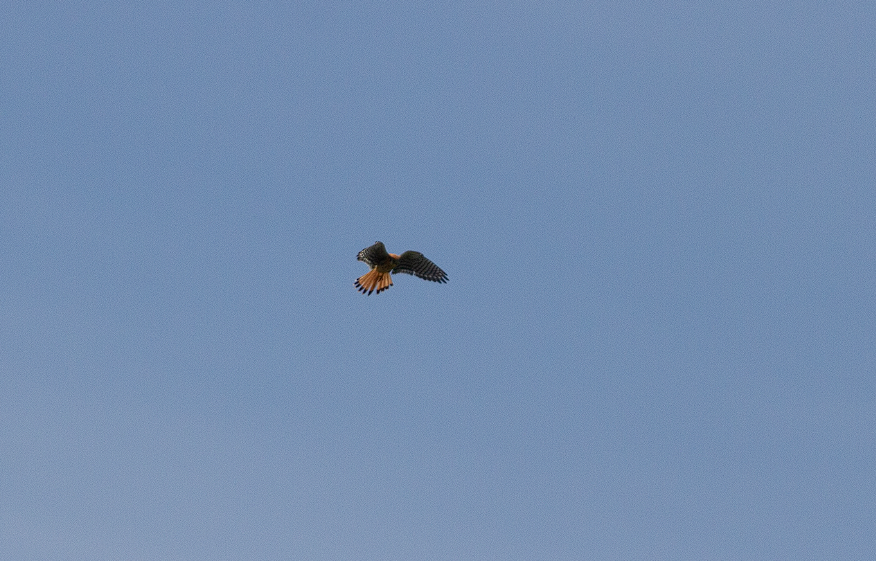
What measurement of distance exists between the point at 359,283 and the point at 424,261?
230 cm

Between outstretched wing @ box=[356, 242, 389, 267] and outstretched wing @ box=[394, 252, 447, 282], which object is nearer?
outstretched wing @ box=[356, 242, 389, 267]

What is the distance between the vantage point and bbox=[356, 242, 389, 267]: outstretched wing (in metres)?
36.3

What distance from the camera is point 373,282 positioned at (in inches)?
1471

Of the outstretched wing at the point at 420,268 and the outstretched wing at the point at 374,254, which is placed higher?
the outstretched wing at the point at 420,268

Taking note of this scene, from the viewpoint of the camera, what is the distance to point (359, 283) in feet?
122

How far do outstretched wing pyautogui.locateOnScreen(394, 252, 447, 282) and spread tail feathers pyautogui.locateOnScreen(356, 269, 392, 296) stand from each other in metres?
0.66

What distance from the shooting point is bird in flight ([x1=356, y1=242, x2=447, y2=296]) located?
37.2 metres

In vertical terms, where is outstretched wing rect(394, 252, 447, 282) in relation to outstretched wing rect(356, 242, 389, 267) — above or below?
above

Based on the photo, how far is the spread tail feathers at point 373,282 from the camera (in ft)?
122

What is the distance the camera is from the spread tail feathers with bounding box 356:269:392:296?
37.1 metres

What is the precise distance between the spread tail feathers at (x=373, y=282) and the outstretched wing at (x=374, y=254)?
1.16 ft

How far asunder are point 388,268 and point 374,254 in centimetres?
102

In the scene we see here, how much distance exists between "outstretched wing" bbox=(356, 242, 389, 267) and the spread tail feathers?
0.35 metres

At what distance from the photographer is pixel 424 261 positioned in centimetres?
3781
